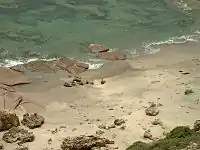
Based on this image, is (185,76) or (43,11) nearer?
(185,76)

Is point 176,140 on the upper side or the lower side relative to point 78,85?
upper

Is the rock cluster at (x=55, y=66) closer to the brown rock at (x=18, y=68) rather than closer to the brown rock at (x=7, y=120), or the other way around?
the brown rock at (x=18, y=68)

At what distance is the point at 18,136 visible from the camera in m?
10.6

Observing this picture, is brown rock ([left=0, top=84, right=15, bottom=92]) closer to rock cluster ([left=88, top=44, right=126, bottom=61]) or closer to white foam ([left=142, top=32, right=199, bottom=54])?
rock cluster ([left=88, top=44, right=126, bottom=61])

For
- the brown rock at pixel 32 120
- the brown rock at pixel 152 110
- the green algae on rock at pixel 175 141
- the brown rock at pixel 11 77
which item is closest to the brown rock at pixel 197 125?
the green algae on rock at pixel 175 141

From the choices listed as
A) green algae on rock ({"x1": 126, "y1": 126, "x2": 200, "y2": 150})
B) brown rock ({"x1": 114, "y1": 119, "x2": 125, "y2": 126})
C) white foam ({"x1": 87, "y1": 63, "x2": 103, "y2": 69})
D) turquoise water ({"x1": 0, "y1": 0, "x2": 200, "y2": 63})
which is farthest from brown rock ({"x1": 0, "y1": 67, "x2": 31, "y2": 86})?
green algae on rock ({"x1": 126, "y1": 126, "x2": 200, "y2": 150})

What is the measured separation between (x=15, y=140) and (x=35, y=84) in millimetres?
3324

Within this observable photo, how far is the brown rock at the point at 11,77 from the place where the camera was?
43.9ft

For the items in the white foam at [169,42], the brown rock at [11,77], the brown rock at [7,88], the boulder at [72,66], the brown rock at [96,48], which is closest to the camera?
the brown rock at [7,88]

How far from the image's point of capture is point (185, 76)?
13867mm

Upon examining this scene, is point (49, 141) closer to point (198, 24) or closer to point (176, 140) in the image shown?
point (176, 140)

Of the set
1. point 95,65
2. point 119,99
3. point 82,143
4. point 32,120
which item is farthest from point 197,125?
point 95,65

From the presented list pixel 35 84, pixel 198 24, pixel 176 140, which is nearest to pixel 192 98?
pixel 176 140

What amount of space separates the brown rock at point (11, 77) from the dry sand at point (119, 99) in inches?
9.9
